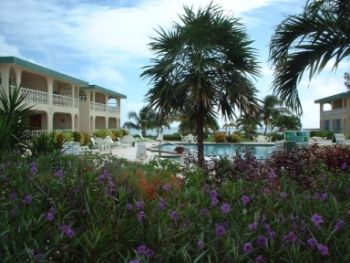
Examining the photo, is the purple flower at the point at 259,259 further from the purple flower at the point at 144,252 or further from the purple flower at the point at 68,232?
the purple flower at the point at 68,232

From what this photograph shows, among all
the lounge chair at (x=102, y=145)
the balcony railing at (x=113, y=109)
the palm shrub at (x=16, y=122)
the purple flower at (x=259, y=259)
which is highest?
the balcony railing at (x=113, y=109)

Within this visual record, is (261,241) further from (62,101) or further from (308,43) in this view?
(62,101)

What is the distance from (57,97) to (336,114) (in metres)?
27.9

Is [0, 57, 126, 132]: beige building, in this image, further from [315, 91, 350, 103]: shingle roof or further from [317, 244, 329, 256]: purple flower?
[315, 91, 350, 103]: shingle roof

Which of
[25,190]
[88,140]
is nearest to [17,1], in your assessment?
[25,190]

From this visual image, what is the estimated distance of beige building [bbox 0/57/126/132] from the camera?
79.2 ft

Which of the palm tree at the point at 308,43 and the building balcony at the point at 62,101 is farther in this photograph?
the building balcony at the point at 62,101

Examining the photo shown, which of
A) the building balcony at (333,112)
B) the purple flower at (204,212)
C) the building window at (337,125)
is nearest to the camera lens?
the purple flower at (204,212)

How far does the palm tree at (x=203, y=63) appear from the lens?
1091cm

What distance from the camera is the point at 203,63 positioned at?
10.8 metres

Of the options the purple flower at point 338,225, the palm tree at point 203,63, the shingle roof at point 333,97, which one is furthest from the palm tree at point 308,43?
the shingle roof at point 333,97

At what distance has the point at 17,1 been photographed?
35.4 feet

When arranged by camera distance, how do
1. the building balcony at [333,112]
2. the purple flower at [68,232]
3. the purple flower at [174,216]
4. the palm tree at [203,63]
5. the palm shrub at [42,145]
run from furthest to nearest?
the building balcony at [333,112] < the palm tree at [203,63] < the palm shrub at [42,145] < the purple flower at [174,216] < the purple flower at [68,232]

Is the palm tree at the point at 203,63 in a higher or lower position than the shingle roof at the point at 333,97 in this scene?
lower
